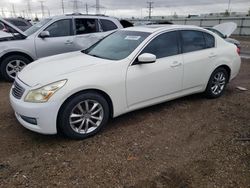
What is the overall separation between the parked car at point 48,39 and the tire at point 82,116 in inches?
149

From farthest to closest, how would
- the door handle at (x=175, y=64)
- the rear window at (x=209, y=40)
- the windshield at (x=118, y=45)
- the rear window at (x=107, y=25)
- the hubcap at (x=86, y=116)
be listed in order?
the rear window at (x=107, y=25), the rear window at (x=209, y=40), the door handle at (x=175, y=64), the windshield at (x=118, y=45), the hubcap at (x=86, y=116)

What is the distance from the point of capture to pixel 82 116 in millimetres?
3424

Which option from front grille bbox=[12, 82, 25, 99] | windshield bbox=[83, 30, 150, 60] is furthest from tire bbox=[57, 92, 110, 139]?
windshield bbox=[83, 30, 150, 60]

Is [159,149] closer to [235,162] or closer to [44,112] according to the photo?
[235,162]

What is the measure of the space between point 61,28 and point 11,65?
1.74 m

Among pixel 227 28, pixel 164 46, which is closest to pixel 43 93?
pixel 164 46

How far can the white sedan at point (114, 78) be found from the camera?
3.20m

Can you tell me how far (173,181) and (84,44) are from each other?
5.19m

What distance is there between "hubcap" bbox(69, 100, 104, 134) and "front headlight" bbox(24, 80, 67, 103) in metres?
0.37

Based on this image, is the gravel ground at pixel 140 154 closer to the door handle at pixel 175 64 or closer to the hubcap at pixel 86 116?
the hubcap at pixel 86 116

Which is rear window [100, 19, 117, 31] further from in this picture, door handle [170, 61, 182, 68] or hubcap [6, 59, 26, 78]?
door handle [170, 61, 182, 68]

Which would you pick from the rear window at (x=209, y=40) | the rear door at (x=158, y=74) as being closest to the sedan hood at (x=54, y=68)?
the rear door at (x=158, y=74)

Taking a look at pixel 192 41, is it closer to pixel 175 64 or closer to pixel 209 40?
pixel 209 40

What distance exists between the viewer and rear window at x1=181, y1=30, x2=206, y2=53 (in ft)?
14.6
